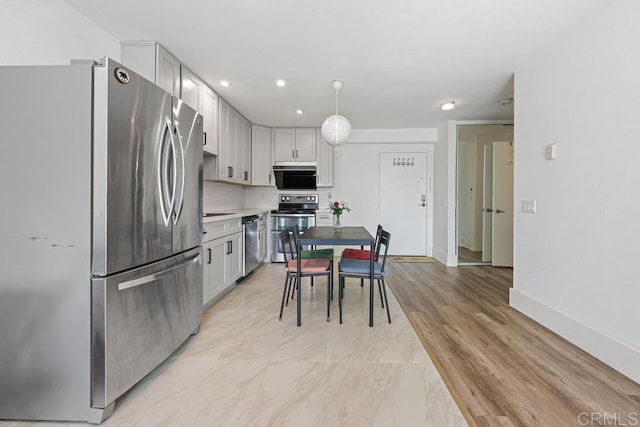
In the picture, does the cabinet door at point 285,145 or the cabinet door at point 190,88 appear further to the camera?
the cabinet door at point 285,145

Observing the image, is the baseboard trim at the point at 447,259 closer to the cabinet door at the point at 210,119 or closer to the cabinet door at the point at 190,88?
the cabinet door at the point at 210,119

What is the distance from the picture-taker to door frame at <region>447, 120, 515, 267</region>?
15.4 feet

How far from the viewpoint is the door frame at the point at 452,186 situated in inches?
185

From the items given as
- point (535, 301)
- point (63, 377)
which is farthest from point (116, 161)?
point (535, 301)

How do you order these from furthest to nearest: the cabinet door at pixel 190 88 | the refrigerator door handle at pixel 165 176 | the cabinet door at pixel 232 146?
the cabinet door at pixel 232 146 → the cabinet door at pixel 190 88 → the refrigerator door handle at pixel 165 176

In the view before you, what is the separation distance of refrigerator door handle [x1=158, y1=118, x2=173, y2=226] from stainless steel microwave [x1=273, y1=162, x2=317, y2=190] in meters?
3.37

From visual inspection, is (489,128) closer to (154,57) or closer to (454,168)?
(454,168)

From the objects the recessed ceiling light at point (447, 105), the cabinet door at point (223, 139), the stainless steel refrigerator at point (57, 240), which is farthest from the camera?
the recessed ceiling light at point (447, 105)

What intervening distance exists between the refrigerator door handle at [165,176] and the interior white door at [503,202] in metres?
4.88

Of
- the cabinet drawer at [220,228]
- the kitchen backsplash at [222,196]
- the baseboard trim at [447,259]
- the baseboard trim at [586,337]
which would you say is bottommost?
the baseboard trim at [586,337]

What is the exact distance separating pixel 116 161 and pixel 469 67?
317 cm

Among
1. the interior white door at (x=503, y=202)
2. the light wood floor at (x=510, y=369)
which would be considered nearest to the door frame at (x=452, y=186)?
the interior white door at (x=503, y=202)

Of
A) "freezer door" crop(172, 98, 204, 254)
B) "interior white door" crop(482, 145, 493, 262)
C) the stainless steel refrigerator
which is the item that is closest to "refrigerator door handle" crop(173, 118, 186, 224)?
"freezer door" crop(172, 98, 204, 254)

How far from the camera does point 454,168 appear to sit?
4711 millimetres
